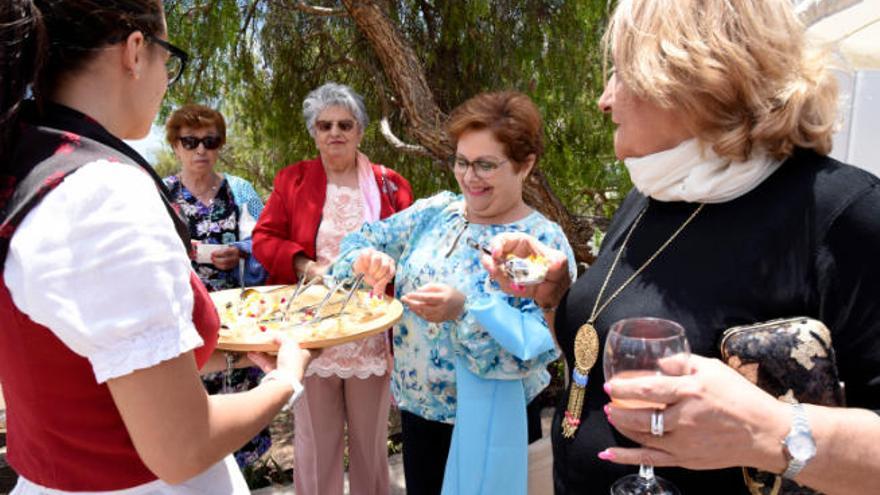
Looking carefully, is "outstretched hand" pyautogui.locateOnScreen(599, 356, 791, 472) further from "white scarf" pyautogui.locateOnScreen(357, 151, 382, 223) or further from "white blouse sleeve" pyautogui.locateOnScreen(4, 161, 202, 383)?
"white scarf" pyautogui.locateOnScreen(357, 151, 382, 223)

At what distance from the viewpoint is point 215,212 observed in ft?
12.3

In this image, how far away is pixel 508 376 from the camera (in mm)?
2467

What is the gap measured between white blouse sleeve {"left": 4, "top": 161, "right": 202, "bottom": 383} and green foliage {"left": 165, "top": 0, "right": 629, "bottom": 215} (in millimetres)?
4230

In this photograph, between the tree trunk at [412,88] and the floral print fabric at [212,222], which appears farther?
the tree trunk at [412,88]

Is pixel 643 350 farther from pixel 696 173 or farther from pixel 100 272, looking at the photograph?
pixel 100 272

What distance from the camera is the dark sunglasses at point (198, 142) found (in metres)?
3.72

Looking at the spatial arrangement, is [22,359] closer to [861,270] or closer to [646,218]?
[646,218]

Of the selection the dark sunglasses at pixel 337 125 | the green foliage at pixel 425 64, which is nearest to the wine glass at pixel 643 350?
the dark sunglasses at pixel 337 125

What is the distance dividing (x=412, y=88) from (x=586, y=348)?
346 cm

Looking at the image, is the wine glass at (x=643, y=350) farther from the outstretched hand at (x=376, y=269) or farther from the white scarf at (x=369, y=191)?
the white scarf at (x=369, y=191)

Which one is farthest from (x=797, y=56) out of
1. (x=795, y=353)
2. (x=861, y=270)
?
(x=795, y=353)

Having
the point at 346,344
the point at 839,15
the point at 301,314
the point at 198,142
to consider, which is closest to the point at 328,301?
the point at 301,314

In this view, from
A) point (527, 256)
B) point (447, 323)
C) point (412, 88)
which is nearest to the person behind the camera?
point (527, 256)

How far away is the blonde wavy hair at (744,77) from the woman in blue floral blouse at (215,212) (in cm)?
279
